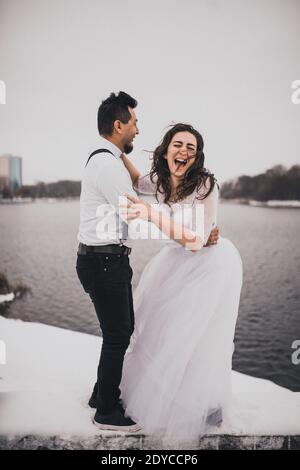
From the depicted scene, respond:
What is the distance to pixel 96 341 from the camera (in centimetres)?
335

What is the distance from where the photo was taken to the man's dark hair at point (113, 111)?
1.80 m

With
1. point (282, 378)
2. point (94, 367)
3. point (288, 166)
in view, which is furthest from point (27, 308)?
point (94, 367)

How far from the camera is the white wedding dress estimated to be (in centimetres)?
185

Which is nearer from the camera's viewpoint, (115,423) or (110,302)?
(110,302)

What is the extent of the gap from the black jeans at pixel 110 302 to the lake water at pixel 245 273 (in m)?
5.09

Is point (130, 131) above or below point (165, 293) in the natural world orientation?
above

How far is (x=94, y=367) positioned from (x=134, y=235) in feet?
4.21

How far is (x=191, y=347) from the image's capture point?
1.85 meters

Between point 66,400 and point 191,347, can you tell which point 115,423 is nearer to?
point 66,400

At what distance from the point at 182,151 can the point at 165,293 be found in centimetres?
63

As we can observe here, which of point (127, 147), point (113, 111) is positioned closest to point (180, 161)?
point (127, 147)

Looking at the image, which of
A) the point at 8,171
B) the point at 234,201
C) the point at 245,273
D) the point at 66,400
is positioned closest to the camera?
the point at 66,400

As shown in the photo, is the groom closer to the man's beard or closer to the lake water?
the man's beard

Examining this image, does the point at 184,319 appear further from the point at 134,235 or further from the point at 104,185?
the point at 104,185
